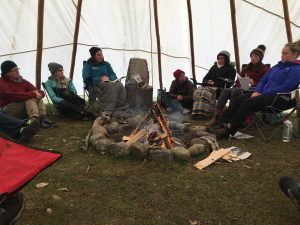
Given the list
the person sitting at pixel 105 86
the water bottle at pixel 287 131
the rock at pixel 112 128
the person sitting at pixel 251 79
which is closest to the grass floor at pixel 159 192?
the water bottle at pixel 287 131

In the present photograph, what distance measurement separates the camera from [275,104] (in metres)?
4.31

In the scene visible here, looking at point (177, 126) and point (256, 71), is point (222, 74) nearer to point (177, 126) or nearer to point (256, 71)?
point (256, 71)

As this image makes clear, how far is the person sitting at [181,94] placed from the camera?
6102mm

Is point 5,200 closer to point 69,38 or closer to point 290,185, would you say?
point 290,185

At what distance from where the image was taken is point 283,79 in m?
4.36

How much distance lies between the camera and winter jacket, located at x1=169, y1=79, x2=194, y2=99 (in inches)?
242

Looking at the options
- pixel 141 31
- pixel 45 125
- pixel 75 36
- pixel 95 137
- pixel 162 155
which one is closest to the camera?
pixel 162 155

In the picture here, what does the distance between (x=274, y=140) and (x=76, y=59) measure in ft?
13.4

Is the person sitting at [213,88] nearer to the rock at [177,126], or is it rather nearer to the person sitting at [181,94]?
the person sitting at [181,94]

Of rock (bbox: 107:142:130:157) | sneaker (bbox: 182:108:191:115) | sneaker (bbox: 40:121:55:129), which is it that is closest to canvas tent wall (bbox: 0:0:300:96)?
sneaker (bbox: 182:108:191:115)

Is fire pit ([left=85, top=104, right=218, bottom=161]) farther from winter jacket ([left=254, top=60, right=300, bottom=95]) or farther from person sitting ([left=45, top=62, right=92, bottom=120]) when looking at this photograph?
winter jacket ([left=254, top=60, right=300, bottom=95])

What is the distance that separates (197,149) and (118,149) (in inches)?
31.9

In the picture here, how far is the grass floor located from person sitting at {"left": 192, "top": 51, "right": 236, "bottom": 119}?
6.07ft

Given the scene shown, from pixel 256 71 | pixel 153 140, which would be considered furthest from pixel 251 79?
pixel 153 140
